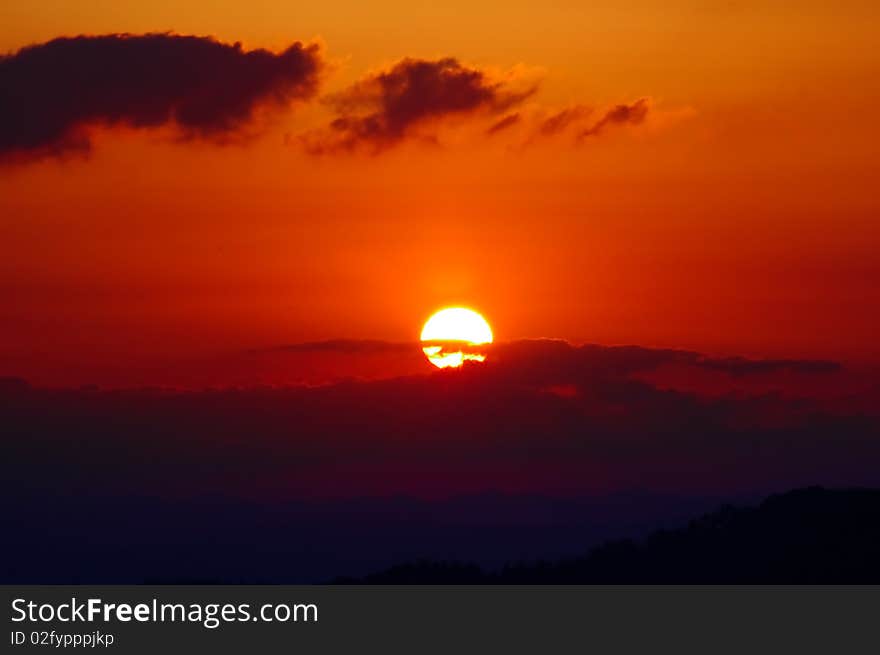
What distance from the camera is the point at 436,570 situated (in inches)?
4026

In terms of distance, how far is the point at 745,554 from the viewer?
314 ft

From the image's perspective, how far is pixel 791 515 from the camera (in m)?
97.2

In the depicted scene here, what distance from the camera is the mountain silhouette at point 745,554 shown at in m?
91.0

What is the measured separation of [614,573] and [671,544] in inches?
140

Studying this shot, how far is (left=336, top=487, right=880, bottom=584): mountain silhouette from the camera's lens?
9100 centimetres

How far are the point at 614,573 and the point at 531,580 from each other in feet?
13.7
